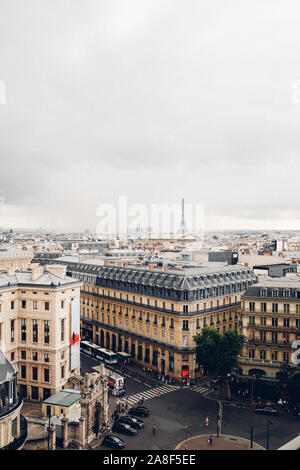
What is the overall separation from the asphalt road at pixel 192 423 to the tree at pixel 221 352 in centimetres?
605

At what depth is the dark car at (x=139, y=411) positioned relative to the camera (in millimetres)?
70500

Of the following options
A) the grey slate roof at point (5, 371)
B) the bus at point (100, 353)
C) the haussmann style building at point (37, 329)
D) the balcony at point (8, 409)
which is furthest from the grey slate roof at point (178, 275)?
the balcony at point (8, 409)

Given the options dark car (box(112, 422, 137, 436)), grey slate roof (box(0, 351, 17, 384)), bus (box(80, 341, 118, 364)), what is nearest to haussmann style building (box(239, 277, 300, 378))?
dark car (box(112, 422, 137, 436))

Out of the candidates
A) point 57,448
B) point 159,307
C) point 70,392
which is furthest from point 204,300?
point 57,448

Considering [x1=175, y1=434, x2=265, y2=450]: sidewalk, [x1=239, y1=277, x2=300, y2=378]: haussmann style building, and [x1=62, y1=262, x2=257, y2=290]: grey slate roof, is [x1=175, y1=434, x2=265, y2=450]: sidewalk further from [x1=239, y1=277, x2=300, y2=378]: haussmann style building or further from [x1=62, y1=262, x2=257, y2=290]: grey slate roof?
[x1=62, y1=262, x2=257, y2=290]: grey slate roof

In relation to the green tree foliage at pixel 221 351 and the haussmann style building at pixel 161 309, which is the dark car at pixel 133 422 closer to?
the green tree foliage at pixel 221 351

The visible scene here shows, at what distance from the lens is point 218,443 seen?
60.4 metres

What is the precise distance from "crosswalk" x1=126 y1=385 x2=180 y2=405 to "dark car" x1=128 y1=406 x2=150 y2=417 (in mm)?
4480

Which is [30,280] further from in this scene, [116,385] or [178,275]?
[178,275]

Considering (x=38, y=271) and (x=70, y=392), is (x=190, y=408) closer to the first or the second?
(x=70, y=392)

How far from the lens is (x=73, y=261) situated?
134 meters

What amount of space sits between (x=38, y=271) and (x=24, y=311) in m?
7.52

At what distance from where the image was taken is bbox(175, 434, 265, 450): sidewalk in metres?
58.9

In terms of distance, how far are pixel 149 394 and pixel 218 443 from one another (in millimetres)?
22683
